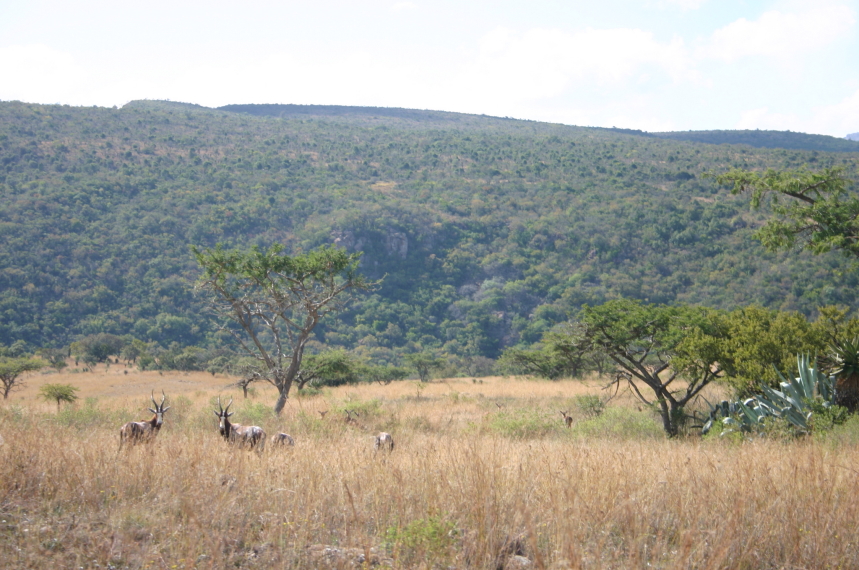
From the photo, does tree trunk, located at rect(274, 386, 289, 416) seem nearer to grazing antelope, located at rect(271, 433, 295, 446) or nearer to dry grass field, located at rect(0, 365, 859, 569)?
grazing antelope, located at rect(271, 433, 295, 446)

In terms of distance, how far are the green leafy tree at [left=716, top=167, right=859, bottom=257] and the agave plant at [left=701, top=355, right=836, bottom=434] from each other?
3671 millimetres

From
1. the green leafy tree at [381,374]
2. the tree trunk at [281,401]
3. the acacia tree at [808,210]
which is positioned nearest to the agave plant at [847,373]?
the acacia tree at [808,210]

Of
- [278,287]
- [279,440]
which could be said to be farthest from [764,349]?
[278,287]

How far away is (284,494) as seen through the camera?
4223 millimetres

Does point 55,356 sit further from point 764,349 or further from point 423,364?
point 764,349

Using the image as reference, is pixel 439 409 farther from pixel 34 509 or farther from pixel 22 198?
pixel 22 198

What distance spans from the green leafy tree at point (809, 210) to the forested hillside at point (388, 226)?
40987 millimetres

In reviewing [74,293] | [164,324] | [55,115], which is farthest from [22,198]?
[55,115]

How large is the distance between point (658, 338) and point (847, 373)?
11.4 feet

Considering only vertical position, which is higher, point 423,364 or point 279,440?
point 279,440

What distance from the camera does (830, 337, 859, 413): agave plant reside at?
8562 millimetres

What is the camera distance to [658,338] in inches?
461

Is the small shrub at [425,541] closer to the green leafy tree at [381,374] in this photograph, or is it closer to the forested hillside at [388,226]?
the green leafy tree at [381,374]

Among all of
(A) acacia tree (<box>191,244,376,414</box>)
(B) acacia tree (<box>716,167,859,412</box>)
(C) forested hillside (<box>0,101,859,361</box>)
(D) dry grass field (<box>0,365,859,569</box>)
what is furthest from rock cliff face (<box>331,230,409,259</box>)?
(D) dry grass field (<box>0,365,859,569</box>)
